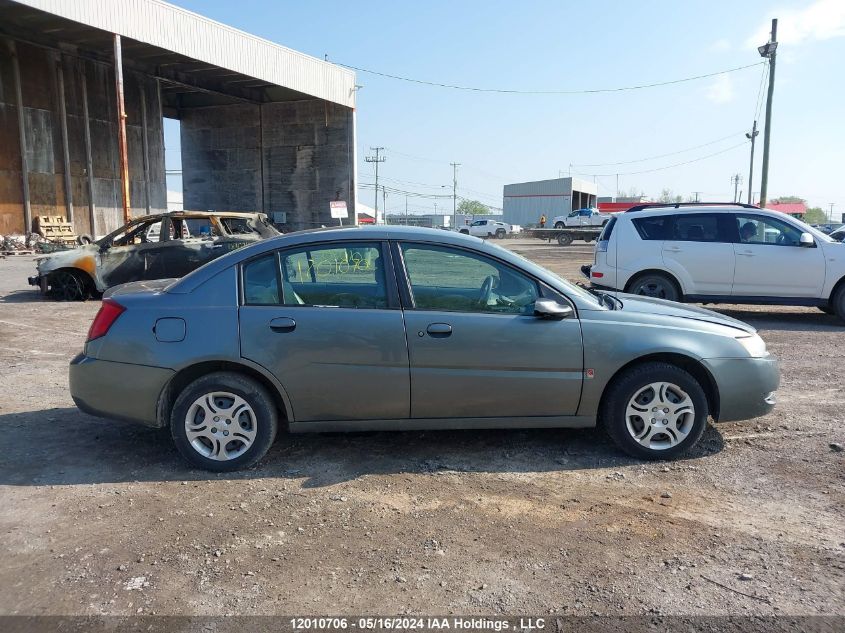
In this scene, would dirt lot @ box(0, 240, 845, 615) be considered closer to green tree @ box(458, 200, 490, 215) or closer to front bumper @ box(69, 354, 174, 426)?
front bumper @ box(69, 354, 174, 426)

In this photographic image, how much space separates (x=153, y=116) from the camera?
1416 inches

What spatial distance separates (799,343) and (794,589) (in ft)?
21.9

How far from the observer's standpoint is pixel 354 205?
1526 inches

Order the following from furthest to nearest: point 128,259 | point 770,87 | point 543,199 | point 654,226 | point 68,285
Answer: point 543,199, point 770,87, point 68,285, point 128,259, point 654,226

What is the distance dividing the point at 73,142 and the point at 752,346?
34.2 metres

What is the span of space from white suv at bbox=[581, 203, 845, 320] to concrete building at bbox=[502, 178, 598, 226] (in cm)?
6034

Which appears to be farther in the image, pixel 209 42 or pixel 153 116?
pixel 153 116

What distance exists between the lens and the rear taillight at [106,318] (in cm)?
438

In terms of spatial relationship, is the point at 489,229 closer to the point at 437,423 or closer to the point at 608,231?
the point at 608,231

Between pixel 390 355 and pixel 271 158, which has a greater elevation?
pixel 271 158

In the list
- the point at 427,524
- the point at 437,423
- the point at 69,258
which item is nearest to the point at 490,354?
the point at 437,423

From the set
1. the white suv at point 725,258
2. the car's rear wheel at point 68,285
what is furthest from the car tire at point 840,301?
the car's rear wheel at point 68,285

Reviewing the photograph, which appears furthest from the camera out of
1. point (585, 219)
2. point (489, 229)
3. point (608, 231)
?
point (489, 229)

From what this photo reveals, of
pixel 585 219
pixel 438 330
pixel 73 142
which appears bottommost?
pixel 438 330
